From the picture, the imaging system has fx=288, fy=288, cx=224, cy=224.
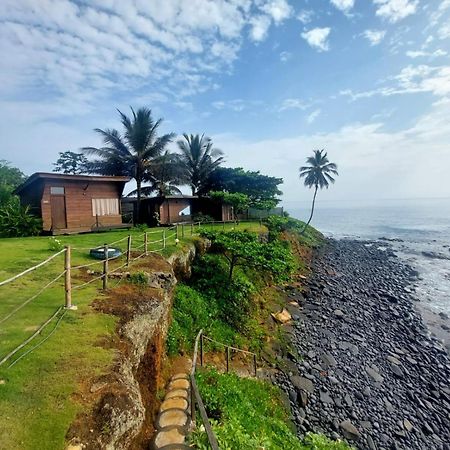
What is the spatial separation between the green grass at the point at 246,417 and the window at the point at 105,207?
48.7 feet

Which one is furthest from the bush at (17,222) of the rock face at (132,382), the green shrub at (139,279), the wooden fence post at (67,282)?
the wooden fence post at (67,282)

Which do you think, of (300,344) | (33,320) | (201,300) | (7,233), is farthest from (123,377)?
(7,233)

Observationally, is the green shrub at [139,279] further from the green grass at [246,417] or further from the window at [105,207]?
the window at [105,207]

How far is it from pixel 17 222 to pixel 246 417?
16.1 m

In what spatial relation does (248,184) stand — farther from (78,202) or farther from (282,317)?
(282,317)

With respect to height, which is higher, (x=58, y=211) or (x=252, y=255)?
(x=58, y=211)

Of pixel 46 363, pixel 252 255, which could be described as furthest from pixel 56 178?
pixel 46 363

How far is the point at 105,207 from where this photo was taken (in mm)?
19828

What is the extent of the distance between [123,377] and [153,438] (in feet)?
3.96

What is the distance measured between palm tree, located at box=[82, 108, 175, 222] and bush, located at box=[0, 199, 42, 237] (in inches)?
364

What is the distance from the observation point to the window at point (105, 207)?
1917 cm

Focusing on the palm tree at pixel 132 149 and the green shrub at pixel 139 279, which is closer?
the green shrub at pixel 139 279

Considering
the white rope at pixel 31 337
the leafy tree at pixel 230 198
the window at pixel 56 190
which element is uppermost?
the window at pixel 56 190

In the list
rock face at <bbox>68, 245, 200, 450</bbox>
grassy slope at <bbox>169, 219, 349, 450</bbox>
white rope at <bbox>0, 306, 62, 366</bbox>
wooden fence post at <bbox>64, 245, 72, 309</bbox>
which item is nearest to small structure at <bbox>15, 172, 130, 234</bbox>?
grassy slope at <bbox>169, 219, 349, 450</bbox>
